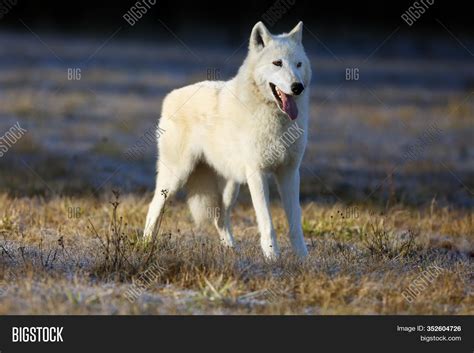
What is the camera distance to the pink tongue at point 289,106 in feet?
21.4

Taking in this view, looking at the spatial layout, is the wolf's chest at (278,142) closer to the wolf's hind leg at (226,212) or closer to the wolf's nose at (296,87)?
the wolf's nose at (296,87)

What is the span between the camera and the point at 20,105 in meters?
16.0

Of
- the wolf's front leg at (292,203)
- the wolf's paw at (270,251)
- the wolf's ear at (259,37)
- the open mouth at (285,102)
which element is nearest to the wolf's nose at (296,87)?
the open mouth at (285,102)

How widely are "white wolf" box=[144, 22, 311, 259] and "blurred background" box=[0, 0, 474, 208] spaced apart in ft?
5.57

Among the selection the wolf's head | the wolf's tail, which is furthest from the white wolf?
A: the wolf's tail

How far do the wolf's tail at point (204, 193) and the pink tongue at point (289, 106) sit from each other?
4.51 ft

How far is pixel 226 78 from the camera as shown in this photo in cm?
1848

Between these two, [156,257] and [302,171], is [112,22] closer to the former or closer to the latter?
[302,171]

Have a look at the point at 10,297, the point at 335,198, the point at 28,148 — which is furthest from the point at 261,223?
the point at 28,148

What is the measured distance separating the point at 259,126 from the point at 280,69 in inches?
19.4

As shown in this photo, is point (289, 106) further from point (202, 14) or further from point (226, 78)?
point (202, 14)

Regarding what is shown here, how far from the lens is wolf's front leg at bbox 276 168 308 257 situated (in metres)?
6.76

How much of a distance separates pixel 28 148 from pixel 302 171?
162 inches
